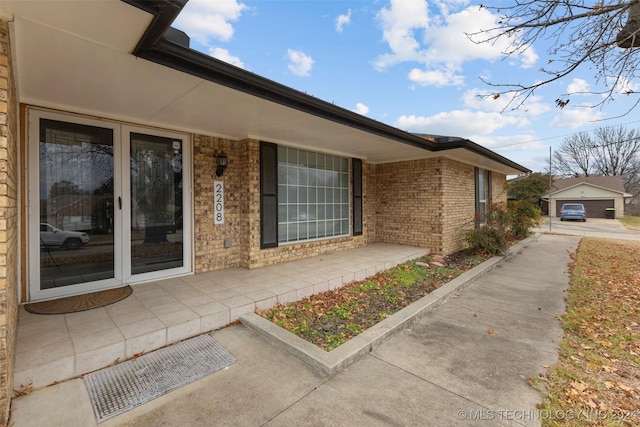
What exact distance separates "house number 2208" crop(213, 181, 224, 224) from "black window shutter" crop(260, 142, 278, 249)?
0.71 m

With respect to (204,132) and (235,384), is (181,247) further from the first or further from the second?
(235,384)

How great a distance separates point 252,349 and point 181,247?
259 cm

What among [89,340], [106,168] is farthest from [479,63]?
[89,340]

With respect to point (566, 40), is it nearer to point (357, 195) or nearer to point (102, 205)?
point (357, 195)

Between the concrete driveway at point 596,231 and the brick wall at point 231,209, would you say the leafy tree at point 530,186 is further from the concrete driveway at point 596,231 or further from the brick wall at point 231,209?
the brick wall at point 231,209

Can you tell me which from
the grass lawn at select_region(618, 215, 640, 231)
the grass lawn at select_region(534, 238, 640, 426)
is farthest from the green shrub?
the grass lawn at select_region(618, 215, 640, 231)

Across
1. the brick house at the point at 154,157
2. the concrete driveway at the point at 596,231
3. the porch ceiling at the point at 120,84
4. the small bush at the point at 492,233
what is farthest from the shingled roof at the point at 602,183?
the porch ceiling at the point at 120,84

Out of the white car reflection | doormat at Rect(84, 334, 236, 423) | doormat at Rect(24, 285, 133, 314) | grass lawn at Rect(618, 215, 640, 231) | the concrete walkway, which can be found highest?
A: the white car reflection

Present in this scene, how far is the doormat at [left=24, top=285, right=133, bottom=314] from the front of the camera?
3129 millimetres

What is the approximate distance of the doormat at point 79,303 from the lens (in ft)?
10.3

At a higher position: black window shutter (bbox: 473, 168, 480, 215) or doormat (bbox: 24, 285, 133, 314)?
black window shutter (bbox: 473, 168, 480, 215)

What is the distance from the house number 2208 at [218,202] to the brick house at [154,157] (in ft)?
0.09

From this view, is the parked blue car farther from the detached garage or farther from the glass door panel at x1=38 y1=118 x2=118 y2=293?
the glass door panel at x1=38 y1=118 x2=118 y2=293

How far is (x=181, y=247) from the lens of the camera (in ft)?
15.2
